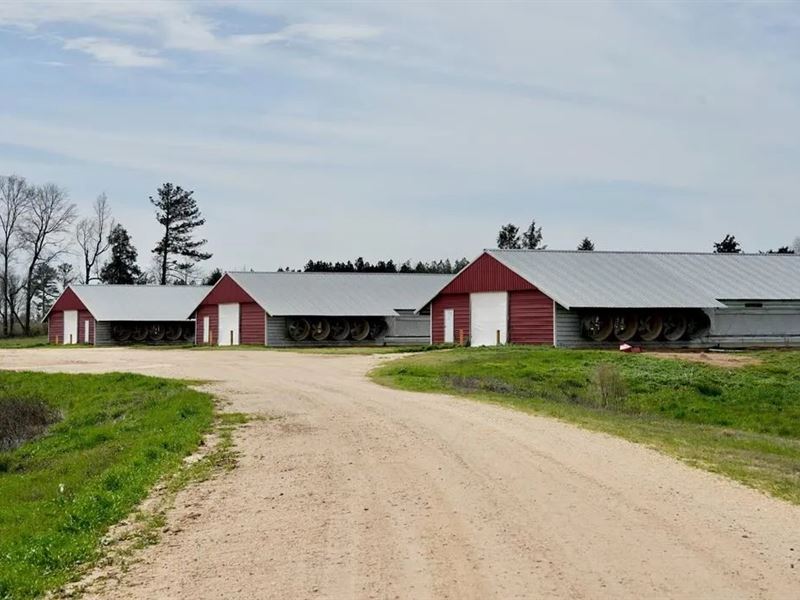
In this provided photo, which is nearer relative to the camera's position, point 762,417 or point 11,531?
point 11,531

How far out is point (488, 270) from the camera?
4506 centimetres

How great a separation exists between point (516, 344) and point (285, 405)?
74.3 ft

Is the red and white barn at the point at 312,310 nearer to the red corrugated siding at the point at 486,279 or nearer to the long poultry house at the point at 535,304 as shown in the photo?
the long poultry house at the point at 535,304

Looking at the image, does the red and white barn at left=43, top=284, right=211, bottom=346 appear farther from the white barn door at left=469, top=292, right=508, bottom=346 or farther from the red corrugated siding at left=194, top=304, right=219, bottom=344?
the white barn door at left=469, top=292, right=508, bottom=346

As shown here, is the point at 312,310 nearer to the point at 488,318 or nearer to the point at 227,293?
the point at 227,293

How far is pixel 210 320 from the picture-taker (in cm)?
6103

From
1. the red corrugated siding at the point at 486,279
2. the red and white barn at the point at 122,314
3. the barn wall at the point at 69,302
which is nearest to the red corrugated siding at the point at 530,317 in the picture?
the red corrugated siding at the point at 486,279

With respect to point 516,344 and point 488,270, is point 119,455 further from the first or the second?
point 488,270

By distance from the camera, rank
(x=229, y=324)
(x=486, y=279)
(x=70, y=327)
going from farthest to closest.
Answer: (x=70, y=327)
(x=229, y=324)
(x=486, y=279)

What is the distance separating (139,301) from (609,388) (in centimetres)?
5021

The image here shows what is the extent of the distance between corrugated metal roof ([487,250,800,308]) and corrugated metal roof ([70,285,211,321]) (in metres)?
29.3

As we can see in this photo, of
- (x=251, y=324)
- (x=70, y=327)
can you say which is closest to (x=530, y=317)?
(x=251, y=324)

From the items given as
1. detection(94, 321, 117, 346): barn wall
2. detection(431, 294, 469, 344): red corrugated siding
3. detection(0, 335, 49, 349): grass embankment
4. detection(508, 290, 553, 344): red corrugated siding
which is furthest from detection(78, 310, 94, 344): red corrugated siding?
detection(508, 290, 553, 344): red corrugated siding

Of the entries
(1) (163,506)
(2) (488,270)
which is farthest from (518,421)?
(2) (488,270)
